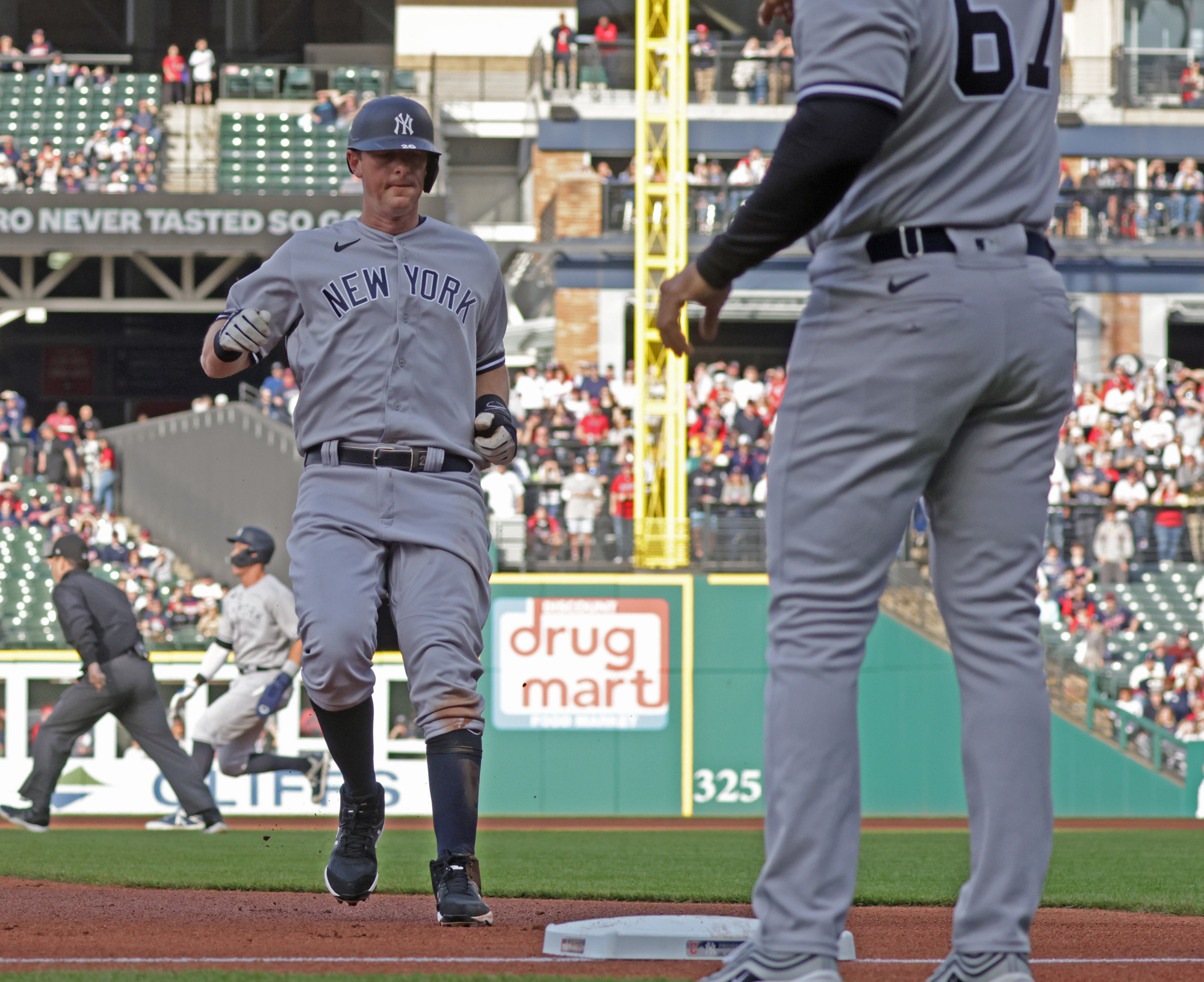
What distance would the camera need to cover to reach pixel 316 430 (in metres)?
4.61

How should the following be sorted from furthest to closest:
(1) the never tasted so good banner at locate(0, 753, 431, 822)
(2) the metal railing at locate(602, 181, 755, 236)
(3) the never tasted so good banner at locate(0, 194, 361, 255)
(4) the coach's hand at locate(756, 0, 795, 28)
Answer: (3) the never tasted so good banner at locate(0, 194, 361, 255)
(2) the metal railing at locate(602, 181, 755, 236)
(1) the never tasted so good banner at locate(0, 753, 431, 822)
(4) the coach's hand at locate(756, 0, 795, 28)

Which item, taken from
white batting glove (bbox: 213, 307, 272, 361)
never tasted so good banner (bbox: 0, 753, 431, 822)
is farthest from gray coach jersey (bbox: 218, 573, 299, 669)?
white batting glove (bbox: 213, 307, 272, 361)

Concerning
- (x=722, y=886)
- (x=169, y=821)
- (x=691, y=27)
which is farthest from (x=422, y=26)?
(x=722, y=886)

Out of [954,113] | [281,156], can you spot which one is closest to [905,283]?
[954,113]

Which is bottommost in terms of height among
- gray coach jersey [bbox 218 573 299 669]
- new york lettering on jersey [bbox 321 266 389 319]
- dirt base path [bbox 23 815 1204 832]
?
dirt base path [bbox 23 815 1204 832]

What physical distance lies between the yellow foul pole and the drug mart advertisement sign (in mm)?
1646

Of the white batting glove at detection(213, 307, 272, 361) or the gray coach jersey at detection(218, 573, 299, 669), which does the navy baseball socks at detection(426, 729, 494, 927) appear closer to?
the white batting glove at detection(213, 307, 272, 361)

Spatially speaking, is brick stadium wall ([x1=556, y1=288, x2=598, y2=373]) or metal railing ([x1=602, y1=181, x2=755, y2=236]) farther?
brick stadium wall ([x1=556, y1=288, x2=598, y2=373])

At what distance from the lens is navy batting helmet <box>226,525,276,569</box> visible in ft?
36.2

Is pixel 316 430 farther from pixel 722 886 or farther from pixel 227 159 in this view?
pixel 227 159

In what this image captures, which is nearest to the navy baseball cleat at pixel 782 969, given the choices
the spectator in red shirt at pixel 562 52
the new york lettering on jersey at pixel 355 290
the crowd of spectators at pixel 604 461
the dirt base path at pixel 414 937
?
the dirt base path at pixel 414 937

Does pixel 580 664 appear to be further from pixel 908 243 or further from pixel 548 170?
pixel 908 243

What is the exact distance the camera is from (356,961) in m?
3.51

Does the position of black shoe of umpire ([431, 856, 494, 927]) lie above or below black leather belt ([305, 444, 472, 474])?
below
